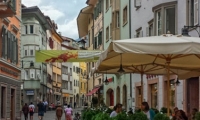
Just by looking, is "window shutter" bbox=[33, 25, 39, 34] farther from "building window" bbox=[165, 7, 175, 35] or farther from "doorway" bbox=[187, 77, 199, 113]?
"doorway" bbox=[187, 77, 199, 113]

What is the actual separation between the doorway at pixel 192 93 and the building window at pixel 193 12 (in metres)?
2.42

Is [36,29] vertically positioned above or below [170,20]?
above

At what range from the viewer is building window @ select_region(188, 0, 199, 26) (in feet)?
68.8

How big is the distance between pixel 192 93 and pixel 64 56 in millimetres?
13592

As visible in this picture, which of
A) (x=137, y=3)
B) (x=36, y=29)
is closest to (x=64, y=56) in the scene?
(x=137, y=3)

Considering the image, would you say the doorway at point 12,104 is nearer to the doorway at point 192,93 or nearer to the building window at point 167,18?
the building window at point 167,18

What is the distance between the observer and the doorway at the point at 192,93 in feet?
70.3

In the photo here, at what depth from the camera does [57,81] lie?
9700 centimetres

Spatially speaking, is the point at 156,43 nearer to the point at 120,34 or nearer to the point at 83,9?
the point at 120,34

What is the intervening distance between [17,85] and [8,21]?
616 cm

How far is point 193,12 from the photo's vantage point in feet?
70.9

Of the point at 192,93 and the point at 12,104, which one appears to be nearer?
the point at 192,93

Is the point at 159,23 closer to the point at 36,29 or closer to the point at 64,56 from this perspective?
the point at 64,56

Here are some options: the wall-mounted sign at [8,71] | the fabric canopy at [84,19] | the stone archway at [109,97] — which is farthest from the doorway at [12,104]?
the fabric canopy at [84,19]
